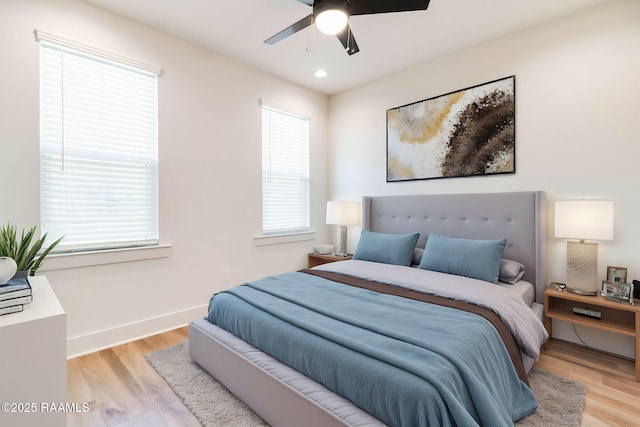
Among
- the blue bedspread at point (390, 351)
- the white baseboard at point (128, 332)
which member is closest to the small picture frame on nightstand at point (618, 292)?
the blue bedspread at point (390, 351)

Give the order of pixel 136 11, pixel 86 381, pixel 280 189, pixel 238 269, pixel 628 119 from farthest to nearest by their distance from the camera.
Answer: pixel 280 189 → pixel 238 269 → pixel 136 11 → pixel 628 119 → pixel 86 381

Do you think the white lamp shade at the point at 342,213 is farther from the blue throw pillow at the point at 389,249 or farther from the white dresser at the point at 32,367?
the white dresser at the point at 32,367

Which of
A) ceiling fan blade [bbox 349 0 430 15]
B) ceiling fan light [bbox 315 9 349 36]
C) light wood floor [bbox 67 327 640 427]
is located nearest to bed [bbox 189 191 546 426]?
light wood floor [bbox 67 327 640 427]

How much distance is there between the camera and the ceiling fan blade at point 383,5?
1.80m

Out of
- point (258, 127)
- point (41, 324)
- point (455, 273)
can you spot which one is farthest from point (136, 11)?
point (455, 273)

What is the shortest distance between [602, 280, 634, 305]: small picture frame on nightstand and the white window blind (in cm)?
367

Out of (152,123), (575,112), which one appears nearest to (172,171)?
(152,123)

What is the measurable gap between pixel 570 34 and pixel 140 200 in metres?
3.93

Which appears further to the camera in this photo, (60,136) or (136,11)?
(136,11)

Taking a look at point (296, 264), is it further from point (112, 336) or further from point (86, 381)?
point (86, 381)

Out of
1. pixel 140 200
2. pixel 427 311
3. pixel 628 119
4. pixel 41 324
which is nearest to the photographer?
pixel 41 324

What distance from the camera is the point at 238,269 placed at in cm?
339

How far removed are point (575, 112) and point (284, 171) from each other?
293 centimetres

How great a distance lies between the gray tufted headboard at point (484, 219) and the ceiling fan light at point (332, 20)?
6.63 feet
